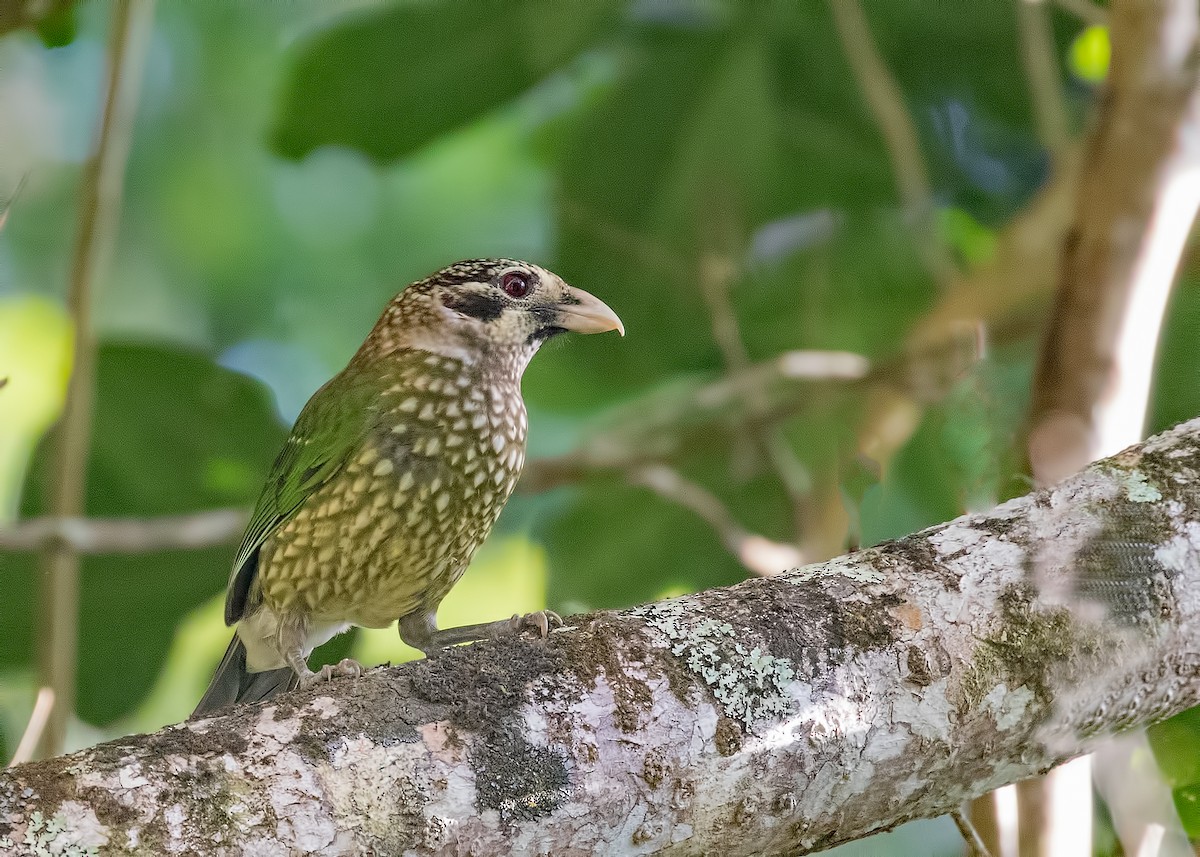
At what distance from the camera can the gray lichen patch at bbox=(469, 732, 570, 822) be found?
1.66m

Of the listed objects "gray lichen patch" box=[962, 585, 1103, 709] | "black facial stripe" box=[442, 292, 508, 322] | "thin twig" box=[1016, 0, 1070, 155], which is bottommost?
"gray lichen patch" box=[962, 585, 1103, 709]

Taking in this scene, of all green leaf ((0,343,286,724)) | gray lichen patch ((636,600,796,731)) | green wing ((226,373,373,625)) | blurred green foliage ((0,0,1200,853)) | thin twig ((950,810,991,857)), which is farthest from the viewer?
blurred green foliage ((0,0,1200,853))

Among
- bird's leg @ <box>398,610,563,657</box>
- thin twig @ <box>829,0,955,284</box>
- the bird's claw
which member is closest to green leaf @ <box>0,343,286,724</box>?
bird's leg @ <box>398,610,563,657</box>

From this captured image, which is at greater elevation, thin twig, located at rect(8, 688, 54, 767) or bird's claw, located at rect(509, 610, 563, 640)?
thin twig, located at rect(8, 688, 54, 767)

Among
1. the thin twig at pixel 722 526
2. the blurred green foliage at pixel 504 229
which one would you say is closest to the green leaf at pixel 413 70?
Answer: the blurred green foliage at pixel 504 229

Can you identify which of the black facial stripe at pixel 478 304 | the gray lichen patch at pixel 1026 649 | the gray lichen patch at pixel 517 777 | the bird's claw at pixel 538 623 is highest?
the black facial stripe at pixel 478 304

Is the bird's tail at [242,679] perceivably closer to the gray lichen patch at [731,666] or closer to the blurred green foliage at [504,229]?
the blurred green foliage at [504,229]

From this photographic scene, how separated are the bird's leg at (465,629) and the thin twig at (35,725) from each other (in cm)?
93

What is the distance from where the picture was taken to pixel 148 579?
415 cm

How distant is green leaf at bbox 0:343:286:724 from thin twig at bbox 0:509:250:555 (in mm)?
175

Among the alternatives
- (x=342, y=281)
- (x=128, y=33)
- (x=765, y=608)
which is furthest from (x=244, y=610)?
(x=342, y=281)

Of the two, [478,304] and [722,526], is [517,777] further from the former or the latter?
[722,526]

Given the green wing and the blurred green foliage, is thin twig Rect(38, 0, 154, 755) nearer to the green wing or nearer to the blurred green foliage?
the blurred green foliage

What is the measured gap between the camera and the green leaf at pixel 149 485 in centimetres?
411
